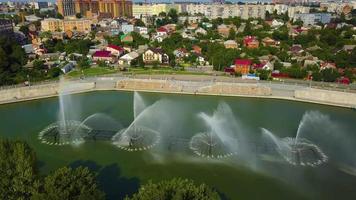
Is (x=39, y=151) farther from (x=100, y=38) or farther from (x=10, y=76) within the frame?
(x=100, y=38)

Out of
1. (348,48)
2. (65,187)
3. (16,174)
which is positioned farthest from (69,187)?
(348,48)

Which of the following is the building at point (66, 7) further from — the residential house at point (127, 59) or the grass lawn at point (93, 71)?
the grass lawn at point (93, 71)

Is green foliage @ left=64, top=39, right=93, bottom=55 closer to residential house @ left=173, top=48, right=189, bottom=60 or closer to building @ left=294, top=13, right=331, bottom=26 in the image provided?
residential house @ left=173, top=48, right=189, bottom=60

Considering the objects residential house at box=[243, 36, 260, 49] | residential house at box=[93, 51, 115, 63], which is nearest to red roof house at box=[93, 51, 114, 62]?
residential house at box=[93, 51, 115, 63]

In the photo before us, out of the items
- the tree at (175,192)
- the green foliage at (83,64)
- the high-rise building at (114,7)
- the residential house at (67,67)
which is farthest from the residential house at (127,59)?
the high-rise building at (114,7)

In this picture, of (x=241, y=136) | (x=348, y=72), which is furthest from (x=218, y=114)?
(x=348, y=72)

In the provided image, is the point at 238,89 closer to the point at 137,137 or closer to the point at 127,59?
the point at 137,137
